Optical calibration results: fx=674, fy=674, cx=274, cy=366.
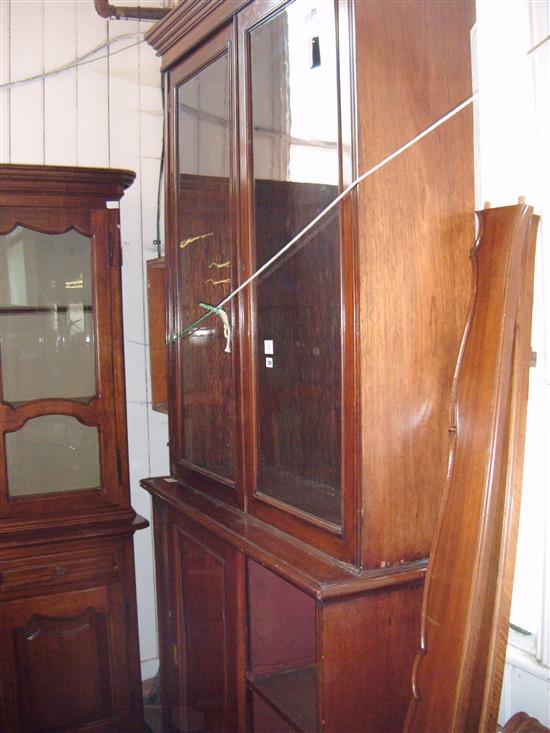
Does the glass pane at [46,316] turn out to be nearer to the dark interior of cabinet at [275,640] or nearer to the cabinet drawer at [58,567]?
the cabinet drawer at [58,567]

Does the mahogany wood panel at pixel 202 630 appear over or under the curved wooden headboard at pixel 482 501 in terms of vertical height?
under

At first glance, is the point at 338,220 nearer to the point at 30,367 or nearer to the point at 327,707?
the point at 327,707

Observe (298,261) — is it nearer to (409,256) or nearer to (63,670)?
(409,256)

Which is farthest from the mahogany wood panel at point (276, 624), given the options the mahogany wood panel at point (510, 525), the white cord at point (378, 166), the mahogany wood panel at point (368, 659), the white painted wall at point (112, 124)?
the white painted wall at point (112, 124)

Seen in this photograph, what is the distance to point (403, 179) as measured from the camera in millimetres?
1063

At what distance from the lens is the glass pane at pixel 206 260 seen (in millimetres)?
1494

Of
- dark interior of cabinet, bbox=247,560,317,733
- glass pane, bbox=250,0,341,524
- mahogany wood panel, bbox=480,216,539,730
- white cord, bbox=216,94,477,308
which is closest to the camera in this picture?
mahogany wood panel, bbox=480,216,539,730

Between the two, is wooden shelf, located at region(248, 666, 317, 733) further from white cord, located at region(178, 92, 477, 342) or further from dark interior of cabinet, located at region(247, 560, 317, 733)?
white cord, located at region(178, 92, 477, 342)

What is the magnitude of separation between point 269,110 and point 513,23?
0.48 metres

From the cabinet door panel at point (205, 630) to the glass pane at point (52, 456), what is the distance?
0.42 meters

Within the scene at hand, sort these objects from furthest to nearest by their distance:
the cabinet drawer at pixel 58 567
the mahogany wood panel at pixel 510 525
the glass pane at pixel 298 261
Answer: the cabinet drawer at pixel 58 567
the glass pane at pixel 298 261
the mahogany wood panel at pixel 510 525

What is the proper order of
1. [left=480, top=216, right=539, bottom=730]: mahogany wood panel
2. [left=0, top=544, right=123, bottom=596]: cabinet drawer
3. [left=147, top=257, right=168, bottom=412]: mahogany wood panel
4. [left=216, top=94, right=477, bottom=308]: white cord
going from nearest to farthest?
[left=480, top=216, right=539, bottom=730]: mahogany wood panel, [left=216, top=94, right=477, bottom=308]: white cord, [left=0, top=544, right=123, bottom=596]: cabinet drawer, [left=147, top=257, right=168, bottom=412]: mahogany wood panel

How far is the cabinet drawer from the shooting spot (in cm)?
185

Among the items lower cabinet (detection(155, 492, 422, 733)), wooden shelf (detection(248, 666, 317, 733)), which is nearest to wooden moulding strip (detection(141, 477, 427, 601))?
lower cabinet (detection(155, 492, 422, 733))
